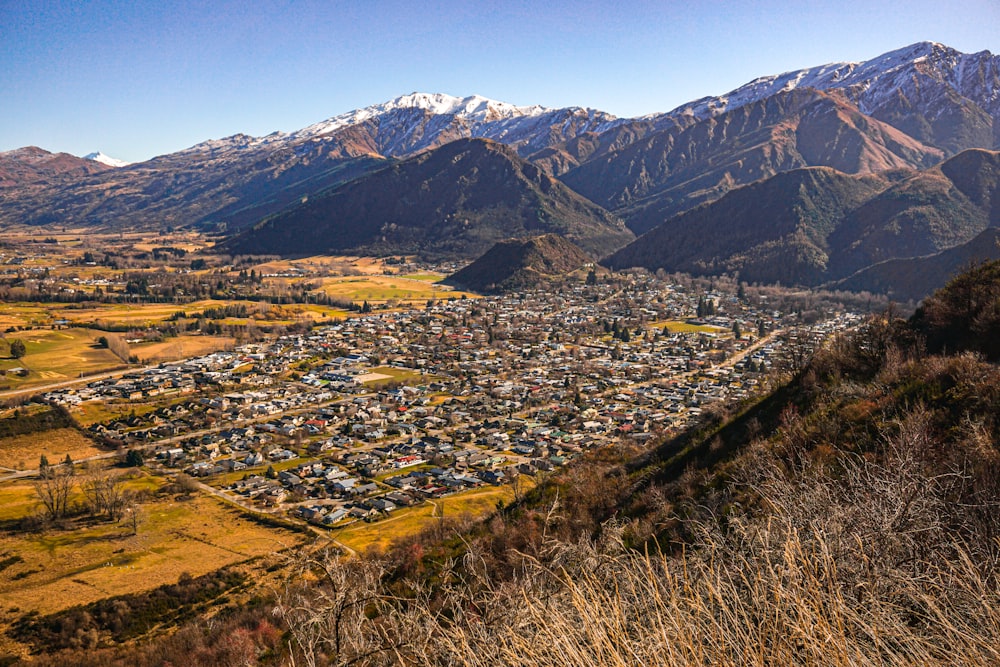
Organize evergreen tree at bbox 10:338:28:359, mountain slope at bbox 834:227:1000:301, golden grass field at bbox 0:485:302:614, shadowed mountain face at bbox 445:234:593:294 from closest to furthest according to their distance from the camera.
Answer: golden grass field at bbox 0:485:302:614 → evergreen tree at bbox 10:338:28:359 → mountain slope at bbox 834:227:1000:301 → shadowed mountain face at bbox 445:234:593:294

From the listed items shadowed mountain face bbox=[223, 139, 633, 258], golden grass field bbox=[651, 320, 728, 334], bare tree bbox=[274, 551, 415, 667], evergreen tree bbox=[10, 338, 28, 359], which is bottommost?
golden grass field bbox=[651, 320, 728, 334]

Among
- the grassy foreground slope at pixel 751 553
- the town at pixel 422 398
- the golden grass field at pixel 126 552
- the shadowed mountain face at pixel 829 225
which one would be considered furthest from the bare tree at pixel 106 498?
the shadowed mountain face at pixel 829 225

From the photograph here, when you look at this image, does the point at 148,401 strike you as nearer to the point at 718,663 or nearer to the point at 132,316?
the point at 132,316

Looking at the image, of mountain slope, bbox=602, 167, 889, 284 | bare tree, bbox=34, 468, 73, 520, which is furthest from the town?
mountain slope, bbox=602, 167, 889, 284

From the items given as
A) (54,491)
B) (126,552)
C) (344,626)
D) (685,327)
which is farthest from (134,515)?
(685,327)

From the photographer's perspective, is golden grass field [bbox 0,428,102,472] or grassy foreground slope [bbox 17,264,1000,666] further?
golden grass field [bbox 0,428,102,472]

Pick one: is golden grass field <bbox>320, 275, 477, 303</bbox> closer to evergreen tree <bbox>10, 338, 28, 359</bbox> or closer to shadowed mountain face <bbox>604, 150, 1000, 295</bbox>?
shadowed mountain face <bbox>604, 150, 1000, 295</bbox>

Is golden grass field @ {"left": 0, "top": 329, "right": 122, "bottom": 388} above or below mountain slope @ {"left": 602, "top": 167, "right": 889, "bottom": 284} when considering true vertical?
below

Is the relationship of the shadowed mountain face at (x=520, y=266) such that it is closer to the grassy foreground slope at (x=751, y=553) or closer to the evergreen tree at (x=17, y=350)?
the evergreen tree at (x=17, y=350)
